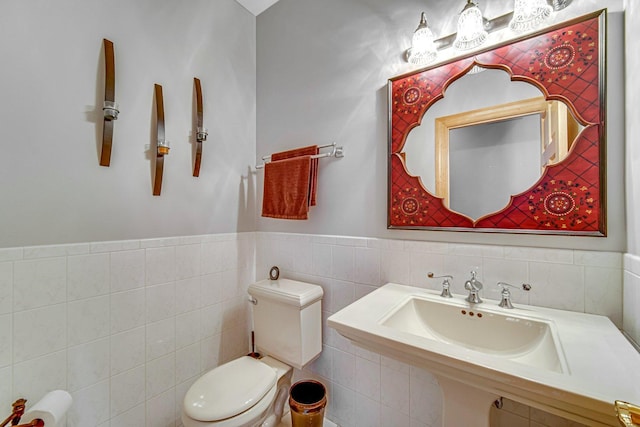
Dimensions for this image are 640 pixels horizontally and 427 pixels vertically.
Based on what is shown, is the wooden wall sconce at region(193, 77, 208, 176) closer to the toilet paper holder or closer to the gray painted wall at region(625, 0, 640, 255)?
the toilet paper holder

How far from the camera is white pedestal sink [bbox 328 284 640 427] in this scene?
21.5 inches

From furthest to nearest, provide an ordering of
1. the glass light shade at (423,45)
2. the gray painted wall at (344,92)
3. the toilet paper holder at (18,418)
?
the gray painted wall at (344,92), the glass light shade at (423,45), the toilet paper holder at (18,418)

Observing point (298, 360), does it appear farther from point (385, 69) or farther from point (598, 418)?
point (385, 69)

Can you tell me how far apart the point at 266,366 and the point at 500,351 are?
1.06 meters

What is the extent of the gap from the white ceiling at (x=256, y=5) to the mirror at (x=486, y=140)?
1.46 metres

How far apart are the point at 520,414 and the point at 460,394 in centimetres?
43

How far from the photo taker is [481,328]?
96cm

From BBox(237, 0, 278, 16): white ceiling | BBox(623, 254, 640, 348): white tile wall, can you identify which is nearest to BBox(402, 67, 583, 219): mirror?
BBox(623, 254, 640, 348): white tile wall

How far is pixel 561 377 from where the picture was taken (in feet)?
1.85

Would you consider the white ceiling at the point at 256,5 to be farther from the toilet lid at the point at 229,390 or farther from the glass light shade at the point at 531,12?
the toilet lid at the point at 229,390

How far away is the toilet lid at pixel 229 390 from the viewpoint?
41.2 inches

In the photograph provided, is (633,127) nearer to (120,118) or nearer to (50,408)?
(120,118)

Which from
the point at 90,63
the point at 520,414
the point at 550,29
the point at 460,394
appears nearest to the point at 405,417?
the point at 520,414

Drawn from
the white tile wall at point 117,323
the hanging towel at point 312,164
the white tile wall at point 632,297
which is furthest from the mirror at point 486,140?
the white tile wall at point 117,323
